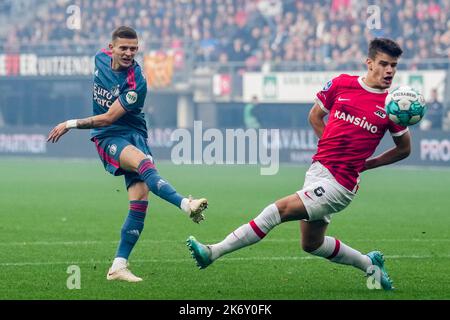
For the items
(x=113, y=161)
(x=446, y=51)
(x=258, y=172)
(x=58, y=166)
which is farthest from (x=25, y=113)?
(x=113, y=161)

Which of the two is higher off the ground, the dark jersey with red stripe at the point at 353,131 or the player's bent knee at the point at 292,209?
the dark jersey with red stripe at the point at 353,131

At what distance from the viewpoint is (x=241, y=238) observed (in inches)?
341

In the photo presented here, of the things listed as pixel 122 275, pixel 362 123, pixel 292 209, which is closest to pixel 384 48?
pixel 362 123

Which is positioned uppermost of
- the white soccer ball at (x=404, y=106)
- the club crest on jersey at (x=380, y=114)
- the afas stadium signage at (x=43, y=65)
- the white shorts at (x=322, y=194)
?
the white soccer ball at (x=404, y=106)

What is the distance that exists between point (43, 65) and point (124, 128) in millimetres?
27900

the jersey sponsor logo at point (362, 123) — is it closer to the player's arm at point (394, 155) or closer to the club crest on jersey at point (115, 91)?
the player's arm at point (394, 155)

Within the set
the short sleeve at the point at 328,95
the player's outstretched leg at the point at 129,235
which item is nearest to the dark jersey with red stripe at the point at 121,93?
the player's outstretched leg at the point at 129,235

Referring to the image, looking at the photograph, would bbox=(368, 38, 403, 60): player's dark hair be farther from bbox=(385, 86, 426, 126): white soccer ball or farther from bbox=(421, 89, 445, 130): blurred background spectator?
bbox=(421, 89, 445, 130): blurred background spectator

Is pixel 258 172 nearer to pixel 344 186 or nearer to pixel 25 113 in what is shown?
pixel 25 113

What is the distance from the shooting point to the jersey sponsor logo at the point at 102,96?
990cm

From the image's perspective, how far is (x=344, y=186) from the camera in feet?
28.7

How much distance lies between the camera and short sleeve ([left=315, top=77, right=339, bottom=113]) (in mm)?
9008

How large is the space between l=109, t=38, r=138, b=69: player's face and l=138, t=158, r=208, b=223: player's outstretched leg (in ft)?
2.97
